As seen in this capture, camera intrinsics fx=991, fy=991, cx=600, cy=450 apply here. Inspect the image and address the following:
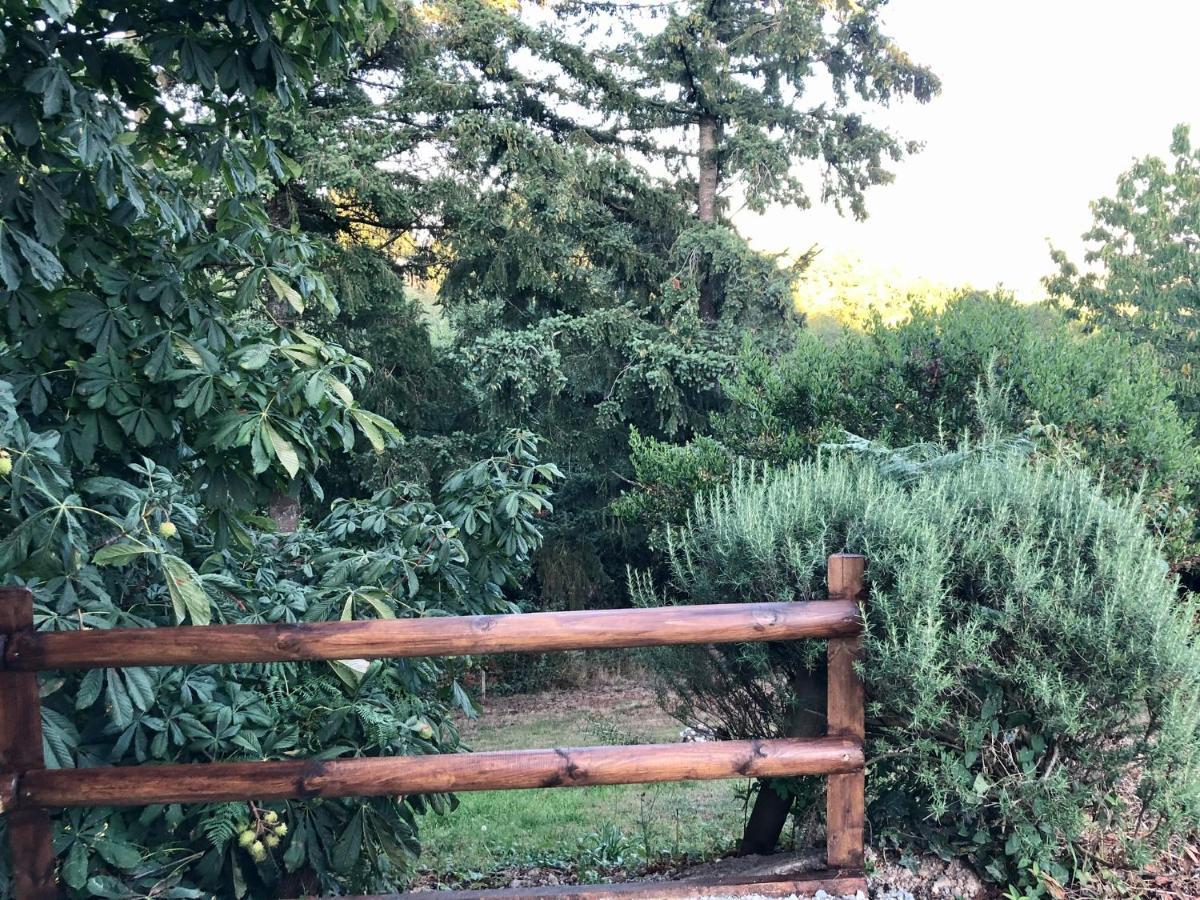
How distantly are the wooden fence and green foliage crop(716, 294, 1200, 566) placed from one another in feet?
10.2

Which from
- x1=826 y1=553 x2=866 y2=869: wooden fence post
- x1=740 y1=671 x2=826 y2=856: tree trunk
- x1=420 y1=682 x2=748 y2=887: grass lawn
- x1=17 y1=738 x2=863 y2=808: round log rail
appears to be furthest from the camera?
x1=420 y1=682 x2=748 y2=887: grass lawn

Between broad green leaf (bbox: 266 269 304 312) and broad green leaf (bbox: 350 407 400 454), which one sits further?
broad green leaf (bbox: 266 269 304 312)

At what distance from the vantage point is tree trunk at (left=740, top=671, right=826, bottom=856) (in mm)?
3871

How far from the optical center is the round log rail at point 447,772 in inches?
129

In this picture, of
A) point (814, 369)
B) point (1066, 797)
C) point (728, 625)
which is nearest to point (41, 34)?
point (728, 625)

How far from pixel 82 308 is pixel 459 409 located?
1062 cm

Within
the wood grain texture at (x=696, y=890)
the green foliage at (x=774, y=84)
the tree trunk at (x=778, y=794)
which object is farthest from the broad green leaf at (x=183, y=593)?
the green foliage at (x=774, y=84)

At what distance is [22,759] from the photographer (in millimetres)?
3254

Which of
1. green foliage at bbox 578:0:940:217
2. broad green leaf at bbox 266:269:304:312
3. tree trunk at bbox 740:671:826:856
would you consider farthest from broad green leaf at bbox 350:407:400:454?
green foliage at bbox 578:0:940:217

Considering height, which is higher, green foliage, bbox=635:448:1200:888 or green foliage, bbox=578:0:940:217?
green foliage, bbox=578:0:940:217

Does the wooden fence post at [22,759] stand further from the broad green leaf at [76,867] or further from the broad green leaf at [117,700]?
the broad green leaf at [117,700]

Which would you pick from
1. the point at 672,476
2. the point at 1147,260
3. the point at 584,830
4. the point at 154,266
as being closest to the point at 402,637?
the point at 154,266

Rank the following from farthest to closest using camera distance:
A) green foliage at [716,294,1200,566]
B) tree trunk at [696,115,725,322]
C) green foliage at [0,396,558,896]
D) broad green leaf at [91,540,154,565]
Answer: tree trunk at [696,115,725,322]
green foliage at [716,294,1200,566]
green foliage at [0,396,558,896]
broad green leaf at [91,540,154,565]

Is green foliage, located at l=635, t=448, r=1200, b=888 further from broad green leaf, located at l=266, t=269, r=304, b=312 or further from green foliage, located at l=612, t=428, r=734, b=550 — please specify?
green foliage, located at l=612, t=428, r=734, b=550
